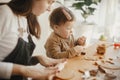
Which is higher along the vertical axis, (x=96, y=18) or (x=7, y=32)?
(x=7, y=32)

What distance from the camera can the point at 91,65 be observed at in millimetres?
1124

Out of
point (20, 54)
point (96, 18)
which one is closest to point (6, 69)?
point (20, 54)

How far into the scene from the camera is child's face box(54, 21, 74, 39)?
1.39m

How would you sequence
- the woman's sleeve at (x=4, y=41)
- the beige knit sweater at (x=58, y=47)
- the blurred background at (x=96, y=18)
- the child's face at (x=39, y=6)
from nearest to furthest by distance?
1. the woman's sleeve at (x=4, y=41)
2. the child's face at (x=39, y=6)
3. the beige knit sweater at (x=58, y=47)
4. the blurred background at (x=96, y=18)

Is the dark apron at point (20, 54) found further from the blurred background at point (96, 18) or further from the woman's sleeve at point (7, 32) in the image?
the blurred background at point (96, 18)

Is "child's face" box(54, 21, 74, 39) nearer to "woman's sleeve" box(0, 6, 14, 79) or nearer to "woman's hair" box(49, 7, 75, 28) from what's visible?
"woman's hair" box(49, 7, 75, 28)

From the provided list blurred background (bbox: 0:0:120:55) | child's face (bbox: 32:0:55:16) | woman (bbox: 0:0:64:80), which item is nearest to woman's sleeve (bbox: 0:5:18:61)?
woman (bbox: 0:0:64:80)

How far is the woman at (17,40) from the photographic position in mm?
807

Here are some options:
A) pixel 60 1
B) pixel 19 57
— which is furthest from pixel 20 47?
pixel 60 1

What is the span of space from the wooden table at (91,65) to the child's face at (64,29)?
17 centimetres

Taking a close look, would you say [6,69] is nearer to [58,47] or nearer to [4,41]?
[4,41]

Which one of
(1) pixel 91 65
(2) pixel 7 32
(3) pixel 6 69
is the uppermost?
(2) pixel 7 32

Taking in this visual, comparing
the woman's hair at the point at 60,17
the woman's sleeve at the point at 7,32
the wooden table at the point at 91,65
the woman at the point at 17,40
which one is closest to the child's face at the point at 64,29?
the woman's hair at the point at 60,17

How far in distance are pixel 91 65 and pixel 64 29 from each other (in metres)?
0.36
